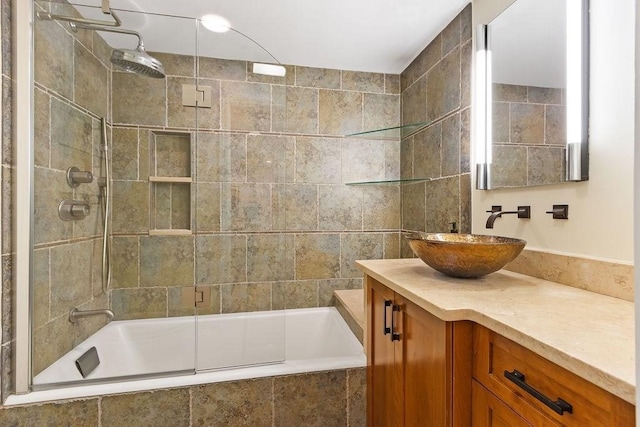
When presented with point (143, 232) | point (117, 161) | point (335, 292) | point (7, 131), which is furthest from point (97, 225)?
point (335, 292)

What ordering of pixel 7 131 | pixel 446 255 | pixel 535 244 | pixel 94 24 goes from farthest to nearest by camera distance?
pixel 94 24 < pixel 7 131 < pixel 535 244 < pixel 446 255

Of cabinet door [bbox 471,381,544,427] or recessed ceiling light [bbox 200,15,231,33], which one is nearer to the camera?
cabinet door [bbox 471,381,544,427]

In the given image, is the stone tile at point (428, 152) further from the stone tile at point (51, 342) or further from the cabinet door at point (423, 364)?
the stone tile at point (51, 342)

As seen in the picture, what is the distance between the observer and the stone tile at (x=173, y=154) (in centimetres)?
213

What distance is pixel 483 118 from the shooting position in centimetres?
156

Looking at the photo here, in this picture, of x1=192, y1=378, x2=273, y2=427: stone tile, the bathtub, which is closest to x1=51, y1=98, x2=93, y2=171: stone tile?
the bathtub

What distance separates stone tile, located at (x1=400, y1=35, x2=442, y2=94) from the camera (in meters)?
1.96

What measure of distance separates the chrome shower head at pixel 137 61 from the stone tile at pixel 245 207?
2.88ft

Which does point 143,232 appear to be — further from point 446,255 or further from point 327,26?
point 446,255

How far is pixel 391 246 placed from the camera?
2533 millimetres

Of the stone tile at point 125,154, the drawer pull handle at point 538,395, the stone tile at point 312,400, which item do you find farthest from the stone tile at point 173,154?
the drawer pull handle at point 538,395

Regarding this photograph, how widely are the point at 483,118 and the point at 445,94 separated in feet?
1.31

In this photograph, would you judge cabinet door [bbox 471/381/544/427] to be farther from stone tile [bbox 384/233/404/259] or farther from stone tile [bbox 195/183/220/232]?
stone tile [bbox 195/183/220/232]

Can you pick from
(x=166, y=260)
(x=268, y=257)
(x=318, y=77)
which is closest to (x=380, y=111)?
(x=318, y=77)
